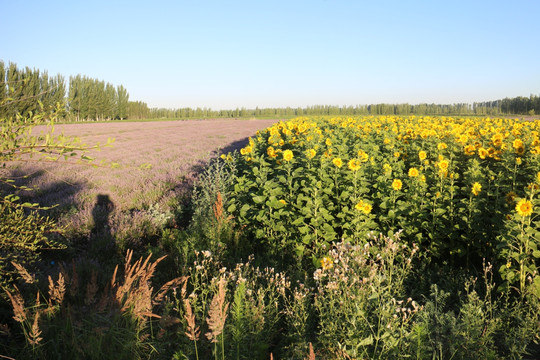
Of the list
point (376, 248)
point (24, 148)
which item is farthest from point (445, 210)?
point (24, 148)

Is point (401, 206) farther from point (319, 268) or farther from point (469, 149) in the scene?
point (469, 149)

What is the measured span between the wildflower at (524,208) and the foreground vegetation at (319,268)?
0.8 inches

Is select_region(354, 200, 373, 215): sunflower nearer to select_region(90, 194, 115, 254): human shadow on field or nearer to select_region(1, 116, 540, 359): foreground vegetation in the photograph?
select_region(1, 116, 540, 359): foreground vegetation

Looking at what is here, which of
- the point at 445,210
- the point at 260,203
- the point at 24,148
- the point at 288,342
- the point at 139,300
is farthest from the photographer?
the point at 260,203

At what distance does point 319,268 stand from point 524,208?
235cm

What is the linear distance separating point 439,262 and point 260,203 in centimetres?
299

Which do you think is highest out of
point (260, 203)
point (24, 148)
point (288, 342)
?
point (24, 148)

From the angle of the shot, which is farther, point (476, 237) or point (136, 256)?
point (136, 256)

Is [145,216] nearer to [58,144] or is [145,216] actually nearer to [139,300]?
[139,300]

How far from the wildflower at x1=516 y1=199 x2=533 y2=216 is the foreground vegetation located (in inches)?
0.8

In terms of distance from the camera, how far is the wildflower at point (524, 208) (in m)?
3.35

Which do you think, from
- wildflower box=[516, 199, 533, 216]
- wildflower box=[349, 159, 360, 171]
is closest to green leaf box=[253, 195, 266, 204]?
wildflower box=[349, 159, 360, 171]

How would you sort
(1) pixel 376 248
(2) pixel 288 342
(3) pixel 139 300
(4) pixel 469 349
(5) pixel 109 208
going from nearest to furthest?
(3) pixel 139 300 < (4) pixel 469 349 < (2) pixel 288 342 < (1) pixel 376 248 < (5) pixel 109 208

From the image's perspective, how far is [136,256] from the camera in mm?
4773
